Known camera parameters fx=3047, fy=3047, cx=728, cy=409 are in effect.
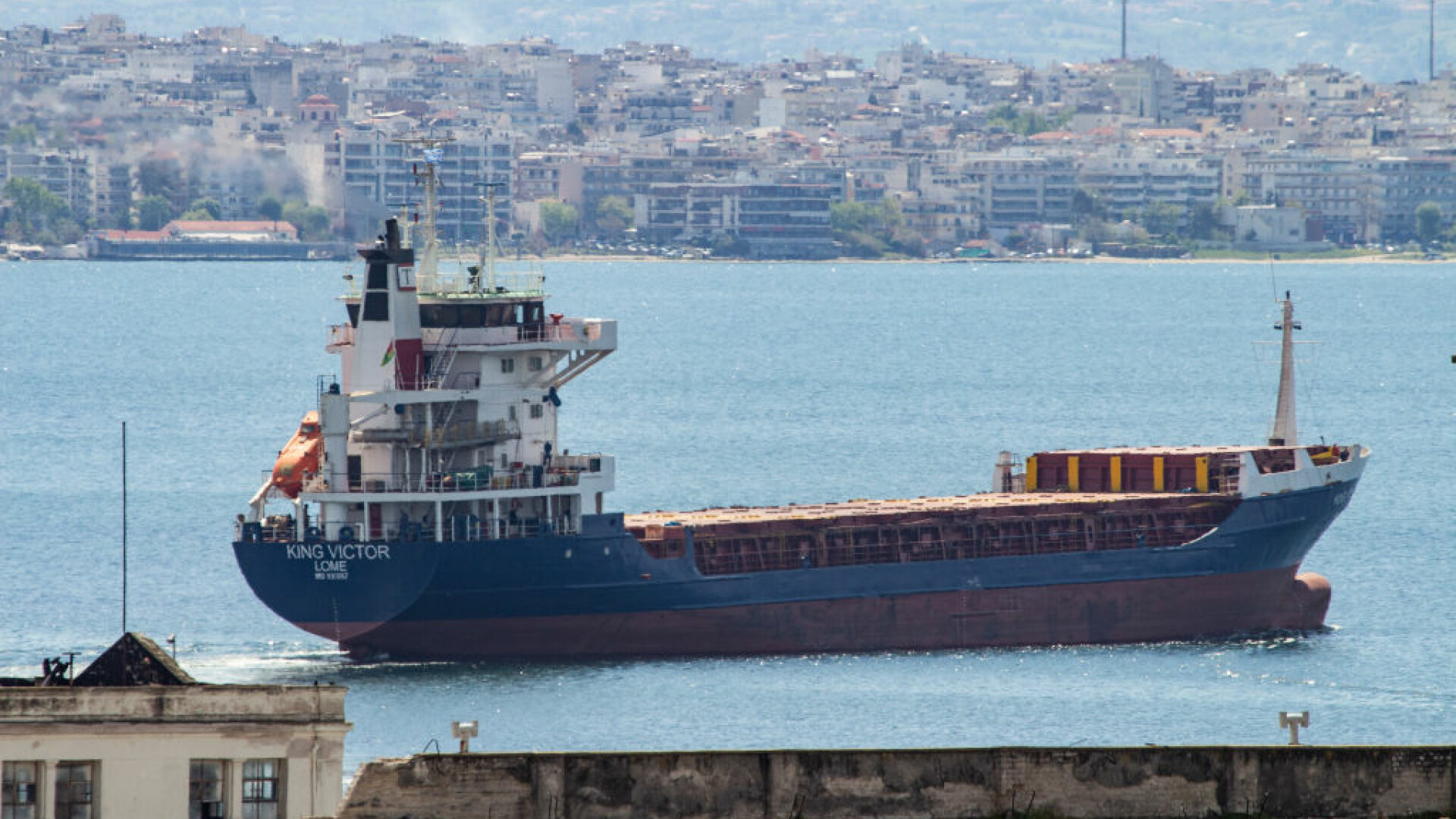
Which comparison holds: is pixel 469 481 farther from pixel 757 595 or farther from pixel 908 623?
pixel 908 623

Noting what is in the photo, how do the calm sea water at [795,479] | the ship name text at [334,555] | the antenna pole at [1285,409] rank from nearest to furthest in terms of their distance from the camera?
the calm sea water at [795,479] → the ship name text at [334,555] → the antenna pole at [1285,409]

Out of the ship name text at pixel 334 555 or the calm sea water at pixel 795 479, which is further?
the ship name text at pixel 334 555

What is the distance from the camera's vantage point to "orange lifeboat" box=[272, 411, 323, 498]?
50594 millimetres

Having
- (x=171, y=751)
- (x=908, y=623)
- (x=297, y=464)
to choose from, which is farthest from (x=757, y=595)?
(x=171, y=751)

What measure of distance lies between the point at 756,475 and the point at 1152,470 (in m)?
26.8

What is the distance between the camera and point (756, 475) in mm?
83938

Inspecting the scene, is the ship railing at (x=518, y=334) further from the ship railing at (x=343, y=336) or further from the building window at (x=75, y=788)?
the building window at (x=75, y=788)

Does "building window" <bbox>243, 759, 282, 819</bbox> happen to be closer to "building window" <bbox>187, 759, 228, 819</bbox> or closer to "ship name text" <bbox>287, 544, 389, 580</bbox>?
"building window" <bbox>187, 759, 228, 819</bbox>

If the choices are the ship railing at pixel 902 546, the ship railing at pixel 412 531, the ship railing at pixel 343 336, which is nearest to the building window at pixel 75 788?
the ship railing at pixel 412 531

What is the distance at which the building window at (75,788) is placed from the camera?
25500 mm

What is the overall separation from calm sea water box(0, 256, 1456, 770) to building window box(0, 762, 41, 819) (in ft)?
50.0

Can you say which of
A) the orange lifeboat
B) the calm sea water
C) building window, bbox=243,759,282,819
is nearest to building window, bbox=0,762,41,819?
building window, bbox=243,759,282,819

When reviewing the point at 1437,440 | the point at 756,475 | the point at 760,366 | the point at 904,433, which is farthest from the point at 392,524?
the point at 760,366

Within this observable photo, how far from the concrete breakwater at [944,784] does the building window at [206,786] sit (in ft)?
7.54
